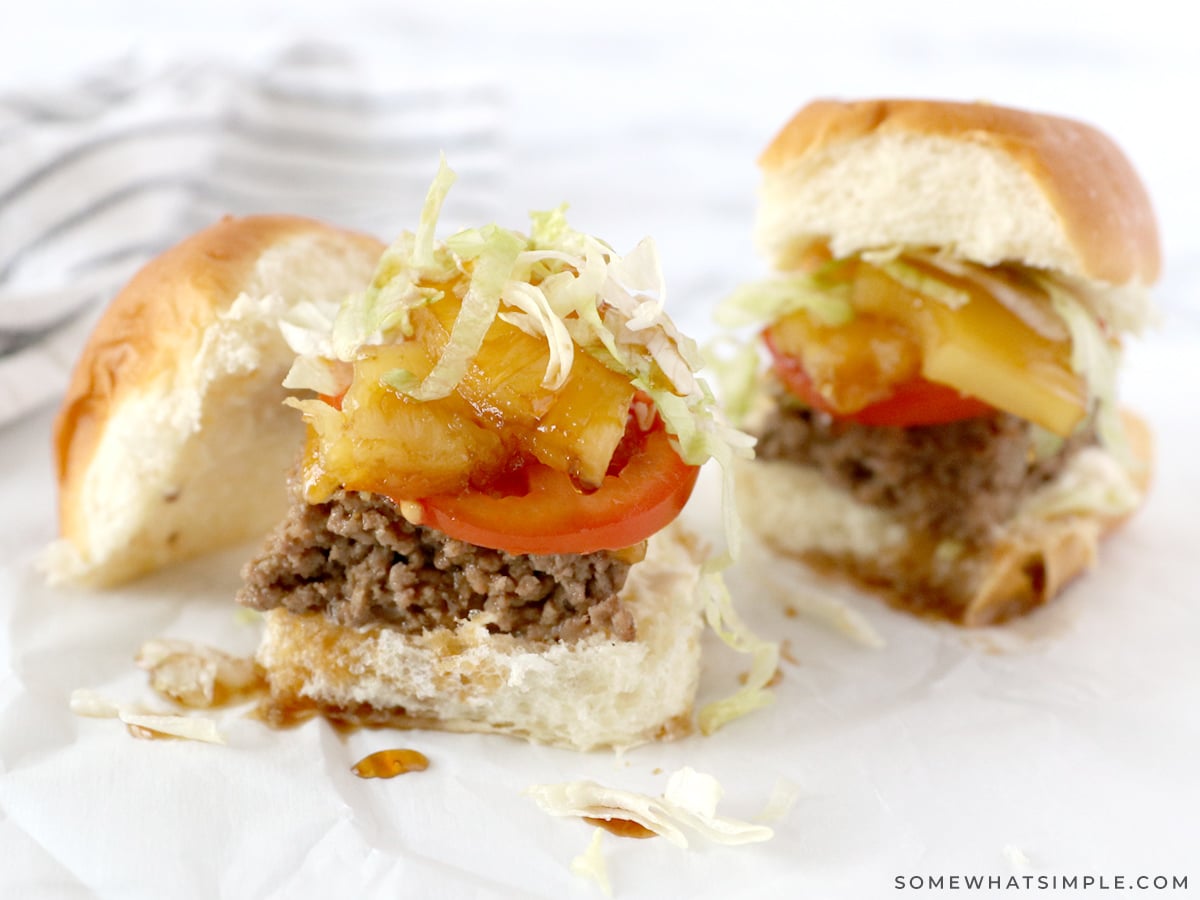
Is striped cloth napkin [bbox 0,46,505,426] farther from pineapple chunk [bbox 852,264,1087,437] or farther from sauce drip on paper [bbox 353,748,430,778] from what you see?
pineapple chunk [bbox 852,264,1087,437]

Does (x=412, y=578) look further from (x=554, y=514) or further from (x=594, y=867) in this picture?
(x=594, y=867)

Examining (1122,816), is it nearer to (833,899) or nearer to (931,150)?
(833,899)

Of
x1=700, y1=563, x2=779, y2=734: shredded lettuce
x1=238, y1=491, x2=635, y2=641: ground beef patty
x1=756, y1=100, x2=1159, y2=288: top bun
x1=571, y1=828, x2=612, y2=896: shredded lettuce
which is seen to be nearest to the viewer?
x1=571, y1=828, x2=612, y2=896: shredded lettuce

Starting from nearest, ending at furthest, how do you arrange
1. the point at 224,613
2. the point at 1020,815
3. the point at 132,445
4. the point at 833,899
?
the point at 833,899
the point at 1020,815
the point at 132,445
the point at 224,613

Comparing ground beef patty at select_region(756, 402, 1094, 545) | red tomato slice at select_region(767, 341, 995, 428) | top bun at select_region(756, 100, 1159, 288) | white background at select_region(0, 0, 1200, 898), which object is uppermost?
top bun at select_region(756, 100, 1159, 288)

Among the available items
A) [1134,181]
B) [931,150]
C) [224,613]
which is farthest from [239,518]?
[1134,181]

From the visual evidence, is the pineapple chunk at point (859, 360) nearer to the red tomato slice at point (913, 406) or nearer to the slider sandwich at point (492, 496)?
the red tomato slice at point (913, 406)

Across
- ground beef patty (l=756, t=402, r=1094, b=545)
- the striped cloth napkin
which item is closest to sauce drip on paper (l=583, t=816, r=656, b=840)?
ground beef patty (l=756, t=402, r=1094, b=545)
